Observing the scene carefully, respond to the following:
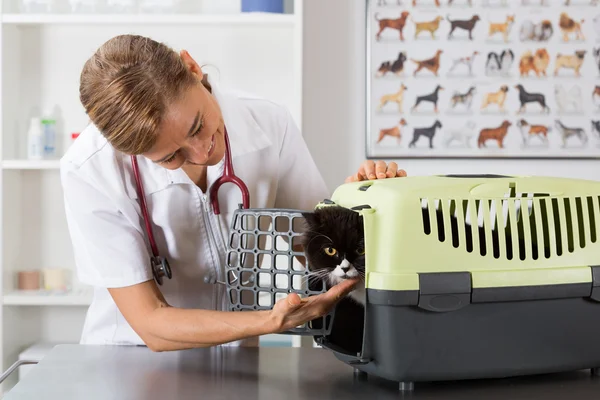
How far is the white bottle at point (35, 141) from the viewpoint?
2.31 meters

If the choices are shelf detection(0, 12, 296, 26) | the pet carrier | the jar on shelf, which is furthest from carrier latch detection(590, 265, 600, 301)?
the jar on shelf

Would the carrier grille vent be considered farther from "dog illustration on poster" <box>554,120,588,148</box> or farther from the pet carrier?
"dog illustration on poster" <box>554,120,588,148</box>

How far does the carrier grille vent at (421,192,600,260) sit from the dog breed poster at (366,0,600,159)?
1.51 m

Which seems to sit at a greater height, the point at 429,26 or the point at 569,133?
the point at 429,26

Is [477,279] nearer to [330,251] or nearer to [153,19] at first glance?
[330,251]

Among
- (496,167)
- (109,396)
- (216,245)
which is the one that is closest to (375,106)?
(496,167)

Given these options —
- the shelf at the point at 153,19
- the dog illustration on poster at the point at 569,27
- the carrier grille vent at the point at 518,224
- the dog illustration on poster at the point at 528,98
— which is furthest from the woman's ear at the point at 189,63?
the dog illustration on poster at the point at 569,27

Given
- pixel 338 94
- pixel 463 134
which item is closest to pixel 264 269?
pixel 338 94

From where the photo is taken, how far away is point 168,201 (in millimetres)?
1275

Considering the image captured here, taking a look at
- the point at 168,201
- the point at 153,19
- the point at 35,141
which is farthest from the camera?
the point at 35,141

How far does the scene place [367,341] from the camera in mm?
954

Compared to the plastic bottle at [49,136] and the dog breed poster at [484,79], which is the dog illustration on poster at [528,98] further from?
the plastic bottle at [49,136]

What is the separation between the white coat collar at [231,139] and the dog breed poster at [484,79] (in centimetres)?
116

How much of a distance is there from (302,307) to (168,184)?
414 millimetres
